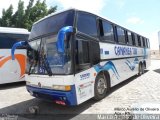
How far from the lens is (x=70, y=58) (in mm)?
5500

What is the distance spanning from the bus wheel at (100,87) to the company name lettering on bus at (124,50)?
180cm

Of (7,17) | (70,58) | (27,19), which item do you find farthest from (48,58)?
(7,17)

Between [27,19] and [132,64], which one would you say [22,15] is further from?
[132,64]

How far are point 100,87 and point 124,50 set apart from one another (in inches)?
134

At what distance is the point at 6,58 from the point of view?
10.8m

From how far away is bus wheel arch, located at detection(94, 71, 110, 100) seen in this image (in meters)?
6.84

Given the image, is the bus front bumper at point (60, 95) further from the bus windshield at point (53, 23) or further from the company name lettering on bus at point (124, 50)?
the company name lettering on bus at point (124, 50)

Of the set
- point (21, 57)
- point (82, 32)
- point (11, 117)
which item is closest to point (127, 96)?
point (82, 32)

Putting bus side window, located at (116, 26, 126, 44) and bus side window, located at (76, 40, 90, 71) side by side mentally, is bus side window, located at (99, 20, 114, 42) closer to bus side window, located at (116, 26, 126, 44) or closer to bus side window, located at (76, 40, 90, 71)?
bus side window, located at (116, 26, 126, 44)

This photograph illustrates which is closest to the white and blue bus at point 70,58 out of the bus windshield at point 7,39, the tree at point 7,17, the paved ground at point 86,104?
the paved ground at point 86,104

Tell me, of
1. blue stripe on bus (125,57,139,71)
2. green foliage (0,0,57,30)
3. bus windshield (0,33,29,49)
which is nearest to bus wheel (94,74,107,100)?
blue stripe on bus (125,57,139,71)

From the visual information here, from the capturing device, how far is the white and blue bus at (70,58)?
18.1 feet

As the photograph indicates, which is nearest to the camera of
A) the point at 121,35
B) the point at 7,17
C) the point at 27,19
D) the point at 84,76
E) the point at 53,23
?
the point at 84,76

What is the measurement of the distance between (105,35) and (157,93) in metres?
3.03
